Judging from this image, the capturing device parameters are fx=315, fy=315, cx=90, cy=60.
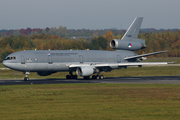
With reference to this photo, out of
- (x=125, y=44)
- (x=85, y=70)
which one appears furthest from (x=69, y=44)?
(x=85, y=70)

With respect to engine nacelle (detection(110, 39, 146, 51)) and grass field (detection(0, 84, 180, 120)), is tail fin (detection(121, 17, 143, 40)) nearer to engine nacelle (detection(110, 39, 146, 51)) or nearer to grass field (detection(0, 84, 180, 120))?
engine nacelle (detection(110, 39, 146, 51))

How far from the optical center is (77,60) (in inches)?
2055

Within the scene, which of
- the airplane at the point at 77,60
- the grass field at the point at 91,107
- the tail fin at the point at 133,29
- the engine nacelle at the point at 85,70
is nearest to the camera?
the grass field at the point at 91,107

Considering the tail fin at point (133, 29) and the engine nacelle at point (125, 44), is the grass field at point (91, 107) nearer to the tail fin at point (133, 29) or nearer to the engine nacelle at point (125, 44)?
the engine nacelle at point (125, 44)

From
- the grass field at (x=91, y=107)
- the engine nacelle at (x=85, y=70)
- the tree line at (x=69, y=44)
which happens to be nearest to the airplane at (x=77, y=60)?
the engine nacelle at (x=85, y=70)

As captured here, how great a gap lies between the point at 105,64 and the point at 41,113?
32.4m

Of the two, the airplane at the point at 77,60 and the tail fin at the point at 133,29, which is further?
the tail fin at the point at 133,29

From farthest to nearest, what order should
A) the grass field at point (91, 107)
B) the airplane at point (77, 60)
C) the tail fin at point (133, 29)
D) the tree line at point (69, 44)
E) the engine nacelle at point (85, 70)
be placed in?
the tree line at point (69, 44)
the tail fin at point (133, 29)
the engine nacelle at point (85, 70)
the airplane at point (77, 60)
the grass field at point (91, 107)

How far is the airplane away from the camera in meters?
47.8

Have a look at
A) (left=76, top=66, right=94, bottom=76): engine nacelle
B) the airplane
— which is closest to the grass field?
the airplane

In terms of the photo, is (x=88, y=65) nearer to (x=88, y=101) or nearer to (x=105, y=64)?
(x=105, y=64)

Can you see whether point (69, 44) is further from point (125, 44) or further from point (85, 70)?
point (85, 70)

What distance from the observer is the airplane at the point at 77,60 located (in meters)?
47.8

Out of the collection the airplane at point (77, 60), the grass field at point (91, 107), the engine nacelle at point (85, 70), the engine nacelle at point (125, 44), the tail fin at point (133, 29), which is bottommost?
the grass field at point (91, 107)
